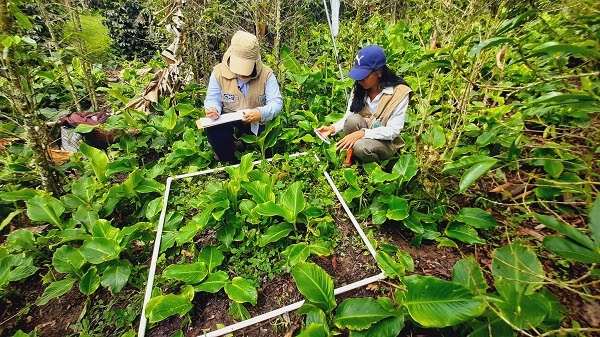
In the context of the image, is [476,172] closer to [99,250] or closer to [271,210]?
[271,210]

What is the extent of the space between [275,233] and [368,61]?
4.80ft

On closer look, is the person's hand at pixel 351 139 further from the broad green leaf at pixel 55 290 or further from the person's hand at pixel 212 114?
the broad green leaf at pixel 55 290

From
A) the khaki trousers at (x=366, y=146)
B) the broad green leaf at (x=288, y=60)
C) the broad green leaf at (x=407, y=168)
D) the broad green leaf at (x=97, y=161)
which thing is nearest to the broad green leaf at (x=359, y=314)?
the broad green leaf at (x=407, y=168)

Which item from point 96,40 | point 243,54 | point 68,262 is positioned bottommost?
point 68,262

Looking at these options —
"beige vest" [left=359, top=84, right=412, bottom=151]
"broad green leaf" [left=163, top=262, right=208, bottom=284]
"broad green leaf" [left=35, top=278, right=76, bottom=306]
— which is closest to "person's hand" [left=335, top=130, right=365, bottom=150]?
"beige vest" [left=359, top=84, right=412, bottom=151]

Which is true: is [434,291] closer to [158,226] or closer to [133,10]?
[158,226]

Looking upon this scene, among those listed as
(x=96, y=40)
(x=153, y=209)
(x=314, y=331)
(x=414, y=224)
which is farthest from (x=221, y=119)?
(x=96, y=40)

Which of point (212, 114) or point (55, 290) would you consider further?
point (212, 114)

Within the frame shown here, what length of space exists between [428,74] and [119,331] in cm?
404

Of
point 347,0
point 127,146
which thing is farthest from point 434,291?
point 347,0

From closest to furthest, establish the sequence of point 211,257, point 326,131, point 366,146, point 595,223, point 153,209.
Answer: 1. point 595,223
2. point 211,257
3. point 153,209
4. point 366,146
5. point 326,131

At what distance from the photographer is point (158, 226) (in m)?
2.37

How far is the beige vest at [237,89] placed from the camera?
292cm

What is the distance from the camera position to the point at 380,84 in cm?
256
